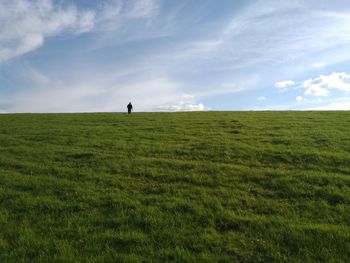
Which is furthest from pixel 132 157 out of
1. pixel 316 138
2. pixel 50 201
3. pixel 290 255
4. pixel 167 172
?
pixel 316 138

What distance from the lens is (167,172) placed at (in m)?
13.1

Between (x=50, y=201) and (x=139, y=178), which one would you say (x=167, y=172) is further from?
(x=50, y=201)

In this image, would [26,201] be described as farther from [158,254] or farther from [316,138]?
[316,138]

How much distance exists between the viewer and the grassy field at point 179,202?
23.9 feet

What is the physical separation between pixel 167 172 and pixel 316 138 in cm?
1130

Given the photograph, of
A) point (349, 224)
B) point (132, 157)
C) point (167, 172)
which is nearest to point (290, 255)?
point (349, 224)

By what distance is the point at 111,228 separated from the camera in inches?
330

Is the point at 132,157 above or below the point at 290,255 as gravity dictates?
above

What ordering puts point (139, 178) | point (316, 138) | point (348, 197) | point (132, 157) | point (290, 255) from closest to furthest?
point (290, 255) → point (348, 197) → point (139, 178) → point (132, 157) → point (316, 138)

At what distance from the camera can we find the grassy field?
7270 millimetres

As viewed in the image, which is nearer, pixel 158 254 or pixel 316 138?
pixel 158 254

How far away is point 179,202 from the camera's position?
980 cm

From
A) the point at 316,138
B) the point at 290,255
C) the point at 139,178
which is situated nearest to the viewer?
the point at 290,255

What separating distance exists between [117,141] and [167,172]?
8243mm
